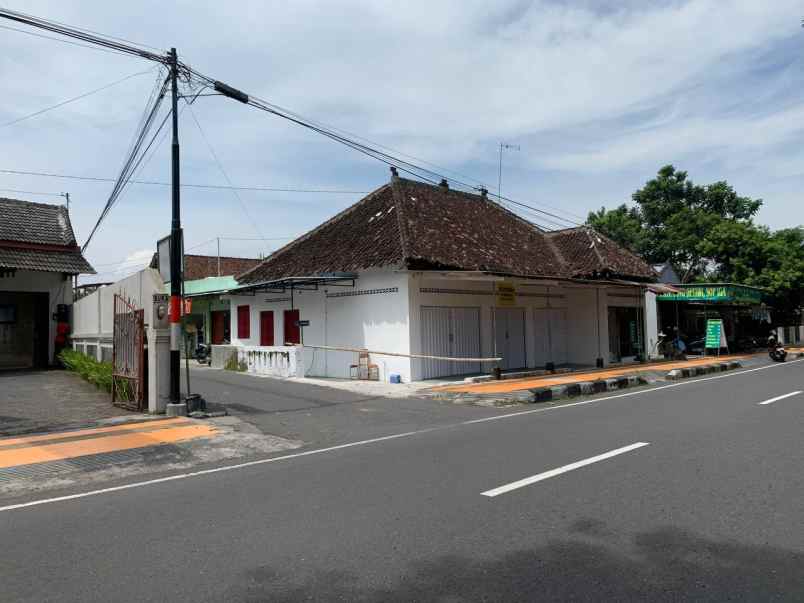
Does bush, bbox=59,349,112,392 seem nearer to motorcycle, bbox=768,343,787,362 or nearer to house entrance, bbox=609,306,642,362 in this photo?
house entrance, bbox=609,306,642,362

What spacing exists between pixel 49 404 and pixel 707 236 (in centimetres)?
3496

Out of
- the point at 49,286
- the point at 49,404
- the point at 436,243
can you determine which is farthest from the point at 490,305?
the point at 49,286

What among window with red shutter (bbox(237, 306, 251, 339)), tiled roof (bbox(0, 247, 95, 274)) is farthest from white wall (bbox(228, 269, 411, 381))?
tiled roof (bbox(0, 247, 95, 274))

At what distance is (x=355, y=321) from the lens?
59.9ft

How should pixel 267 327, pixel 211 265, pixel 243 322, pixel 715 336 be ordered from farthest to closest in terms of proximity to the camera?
pixel 211 265, pixel 715 336, pixel 243 322, pixel 267 327

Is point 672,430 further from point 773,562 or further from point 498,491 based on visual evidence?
point 773,562

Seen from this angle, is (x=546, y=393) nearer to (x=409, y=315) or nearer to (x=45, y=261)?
(x=409, y=315)

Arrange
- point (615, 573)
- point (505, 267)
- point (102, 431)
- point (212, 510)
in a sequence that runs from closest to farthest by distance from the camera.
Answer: point (615, 573), point (212, 510), point (102, 431), point (505, 267)

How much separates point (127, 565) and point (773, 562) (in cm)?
426

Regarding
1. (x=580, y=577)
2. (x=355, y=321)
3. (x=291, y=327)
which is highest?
(x=355, y=321)

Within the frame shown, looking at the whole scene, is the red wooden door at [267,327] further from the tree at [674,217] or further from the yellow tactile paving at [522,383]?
the tree at [674,217]

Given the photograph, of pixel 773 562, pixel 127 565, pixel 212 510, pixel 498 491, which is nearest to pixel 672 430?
pixel 498 491

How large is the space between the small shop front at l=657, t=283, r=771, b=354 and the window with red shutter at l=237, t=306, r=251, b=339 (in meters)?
18.1

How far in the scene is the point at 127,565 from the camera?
425 centimetres
